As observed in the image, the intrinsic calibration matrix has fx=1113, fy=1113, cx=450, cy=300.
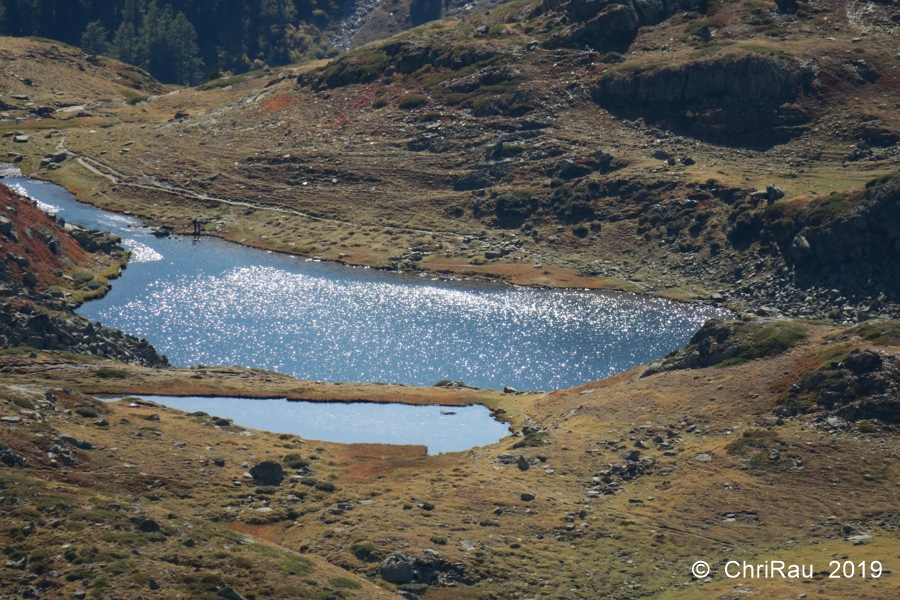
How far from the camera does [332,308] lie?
13062 cm

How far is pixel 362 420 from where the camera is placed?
88.6m

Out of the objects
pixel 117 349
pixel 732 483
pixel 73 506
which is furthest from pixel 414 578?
pixel 117 349

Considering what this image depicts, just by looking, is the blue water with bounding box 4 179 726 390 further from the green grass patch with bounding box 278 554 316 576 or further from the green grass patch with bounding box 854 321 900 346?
the green grass patch with bounding box 278 554 316 576

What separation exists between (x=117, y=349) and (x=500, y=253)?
64482 mm

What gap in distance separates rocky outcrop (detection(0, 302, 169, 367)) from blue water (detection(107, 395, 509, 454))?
42.5ft

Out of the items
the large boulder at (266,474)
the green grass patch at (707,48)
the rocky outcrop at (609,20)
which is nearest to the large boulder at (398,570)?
the large boulder at (266,474)

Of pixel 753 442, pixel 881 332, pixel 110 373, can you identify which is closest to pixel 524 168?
pixel 110 373

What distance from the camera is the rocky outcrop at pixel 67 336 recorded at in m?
92.4

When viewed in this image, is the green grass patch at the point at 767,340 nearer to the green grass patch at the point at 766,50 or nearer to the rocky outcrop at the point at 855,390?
the rocky outcrop at the point at 855,390

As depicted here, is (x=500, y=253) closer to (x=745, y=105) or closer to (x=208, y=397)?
(x=745, y=105)

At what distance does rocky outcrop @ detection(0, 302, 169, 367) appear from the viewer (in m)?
92.4

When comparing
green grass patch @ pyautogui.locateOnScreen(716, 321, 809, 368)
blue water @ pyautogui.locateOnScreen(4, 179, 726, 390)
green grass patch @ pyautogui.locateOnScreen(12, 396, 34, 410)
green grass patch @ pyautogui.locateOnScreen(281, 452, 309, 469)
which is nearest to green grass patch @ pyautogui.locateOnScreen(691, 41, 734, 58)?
blue water @ pyautogui.locateOnScreen(4, 179, 726, 390)

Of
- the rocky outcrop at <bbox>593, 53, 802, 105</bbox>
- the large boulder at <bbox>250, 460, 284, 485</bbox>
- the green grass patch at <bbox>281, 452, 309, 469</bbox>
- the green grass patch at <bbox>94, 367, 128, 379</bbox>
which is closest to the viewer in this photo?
the large boulder at <bbox>250, 460, 284, 485</bbox>

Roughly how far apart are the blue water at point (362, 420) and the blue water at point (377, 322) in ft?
50.7
